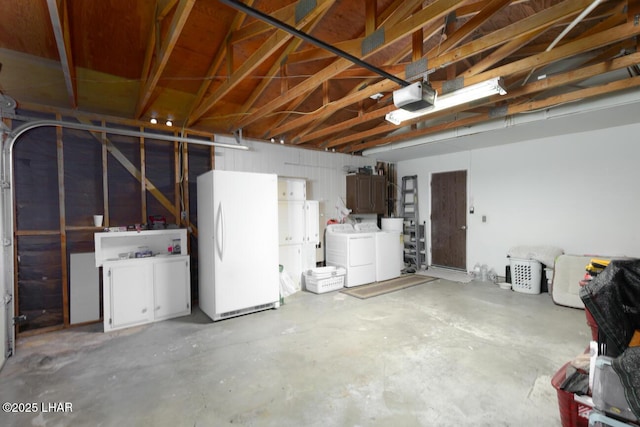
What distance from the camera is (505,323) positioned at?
361cm

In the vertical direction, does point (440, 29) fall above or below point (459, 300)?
above

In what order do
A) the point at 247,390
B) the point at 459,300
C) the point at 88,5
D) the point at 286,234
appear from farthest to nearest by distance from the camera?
the point at 286,234 → the point at 459,300 → the point at 88,5 → the point at 247,390

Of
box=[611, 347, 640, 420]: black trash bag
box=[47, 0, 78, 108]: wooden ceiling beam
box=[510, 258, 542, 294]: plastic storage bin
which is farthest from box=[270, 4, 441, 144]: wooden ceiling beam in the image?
box=[510, 258, 542, 294]: plastic storage bin

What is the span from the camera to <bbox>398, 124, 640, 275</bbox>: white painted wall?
14.4 feet

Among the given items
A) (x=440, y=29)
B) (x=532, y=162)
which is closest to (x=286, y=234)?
(x=440, y=29)

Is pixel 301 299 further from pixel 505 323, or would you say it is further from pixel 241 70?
pixel 241 70

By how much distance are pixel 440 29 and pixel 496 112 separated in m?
1.70

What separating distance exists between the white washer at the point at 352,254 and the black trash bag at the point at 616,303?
3.86 meters

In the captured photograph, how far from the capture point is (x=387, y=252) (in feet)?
19.2

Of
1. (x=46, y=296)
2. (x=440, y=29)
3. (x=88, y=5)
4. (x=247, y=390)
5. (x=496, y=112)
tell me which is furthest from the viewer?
(x=496, y=112)

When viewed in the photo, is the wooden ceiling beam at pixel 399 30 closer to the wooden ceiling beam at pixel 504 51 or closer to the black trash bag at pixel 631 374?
the wooden ceiling beam at pixel 504 51

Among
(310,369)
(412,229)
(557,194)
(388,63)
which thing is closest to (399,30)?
(388,63)

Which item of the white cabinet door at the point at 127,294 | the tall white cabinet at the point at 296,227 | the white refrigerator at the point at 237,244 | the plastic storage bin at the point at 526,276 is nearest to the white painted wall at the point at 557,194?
the plastic storage bin at the point at 526,276

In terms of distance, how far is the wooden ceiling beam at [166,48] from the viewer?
206cm
